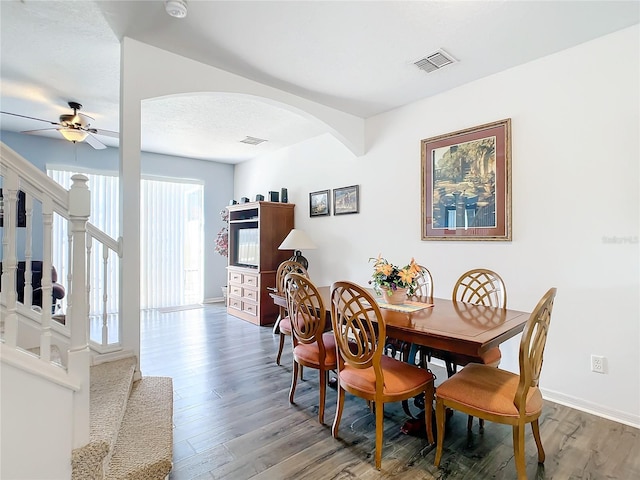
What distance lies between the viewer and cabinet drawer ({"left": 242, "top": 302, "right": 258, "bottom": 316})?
483 cm

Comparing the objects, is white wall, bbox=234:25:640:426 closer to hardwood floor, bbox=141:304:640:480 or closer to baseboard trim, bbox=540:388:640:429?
baseboard trim, bbox=540:388:640:429

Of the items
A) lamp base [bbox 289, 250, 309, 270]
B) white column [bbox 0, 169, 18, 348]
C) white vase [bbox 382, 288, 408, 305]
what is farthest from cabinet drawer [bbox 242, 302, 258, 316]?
white column [bbox 0, 169, 18, 348]

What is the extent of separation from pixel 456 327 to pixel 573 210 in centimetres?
153

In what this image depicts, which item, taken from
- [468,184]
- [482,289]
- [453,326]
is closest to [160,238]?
[468,184]

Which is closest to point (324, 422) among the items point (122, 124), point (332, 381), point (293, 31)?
point (332, 381)

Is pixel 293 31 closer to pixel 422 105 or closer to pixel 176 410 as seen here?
pixel 422 105

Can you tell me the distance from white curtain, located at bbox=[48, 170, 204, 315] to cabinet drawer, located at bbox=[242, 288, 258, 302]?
165cm

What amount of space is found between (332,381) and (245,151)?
4273 mm

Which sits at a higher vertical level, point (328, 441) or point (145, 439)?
point (145, 439)

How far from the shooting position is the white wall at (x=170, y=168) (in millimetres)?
4758

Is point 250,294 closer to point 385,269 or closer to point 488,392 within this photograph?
point 385,269

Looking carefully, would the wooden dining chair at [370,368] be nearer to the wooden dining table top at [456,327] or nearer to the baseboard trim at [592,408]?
the wooden dining table top at [456,327]

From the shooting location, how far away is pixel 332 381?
9.30 feet

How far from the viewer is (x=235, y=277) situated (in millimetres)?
5395
